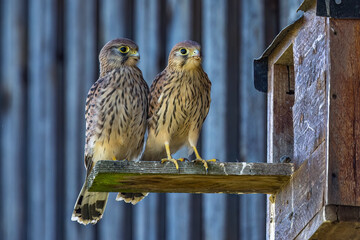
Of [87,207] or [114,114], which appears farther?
[87,207]

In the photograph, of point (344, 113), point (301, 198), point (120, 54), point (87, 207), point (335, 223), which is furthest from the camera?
point (120, 54)

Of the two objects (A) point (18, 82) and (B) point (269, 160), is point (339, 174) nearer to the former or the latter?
(B) point (269, 160)

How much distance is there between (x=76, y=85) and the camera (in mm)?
6871

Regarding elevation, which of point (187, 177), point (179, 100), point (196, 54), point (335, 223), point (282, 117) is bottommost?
point (335, 223)

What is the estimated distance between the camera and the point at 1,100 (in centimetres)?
680

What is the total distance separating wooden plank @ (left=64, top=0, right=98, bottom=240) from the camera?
6707mm

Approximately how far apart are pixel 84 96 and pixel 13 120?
0.48 m

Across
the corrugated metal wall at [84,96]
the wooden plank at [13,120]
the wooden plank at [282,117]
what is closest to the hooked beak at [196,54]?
the wooden plank at [282,117]

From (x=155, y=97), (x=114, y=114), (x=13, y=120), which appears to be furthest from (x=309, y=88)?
(x=13, y=120)

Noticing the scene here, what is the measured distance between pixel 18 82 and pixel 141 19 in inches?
35.6

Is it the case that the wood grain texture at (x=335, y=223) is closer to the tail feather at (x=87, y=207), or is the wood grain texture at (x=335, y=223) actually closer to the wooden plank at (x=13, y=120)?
the tail feather at (x=87, y=207)

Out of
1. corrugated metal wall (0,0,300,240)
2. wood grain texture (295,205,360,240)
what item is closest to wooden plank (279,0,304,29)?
corrugated metal wall (0,0,300,240)

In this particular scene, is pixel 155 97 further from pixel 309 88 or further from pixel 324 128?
pixel 324 128

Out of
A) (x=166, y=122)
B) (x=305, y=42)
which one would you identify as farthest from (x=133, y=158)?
(x=305, y=42)
